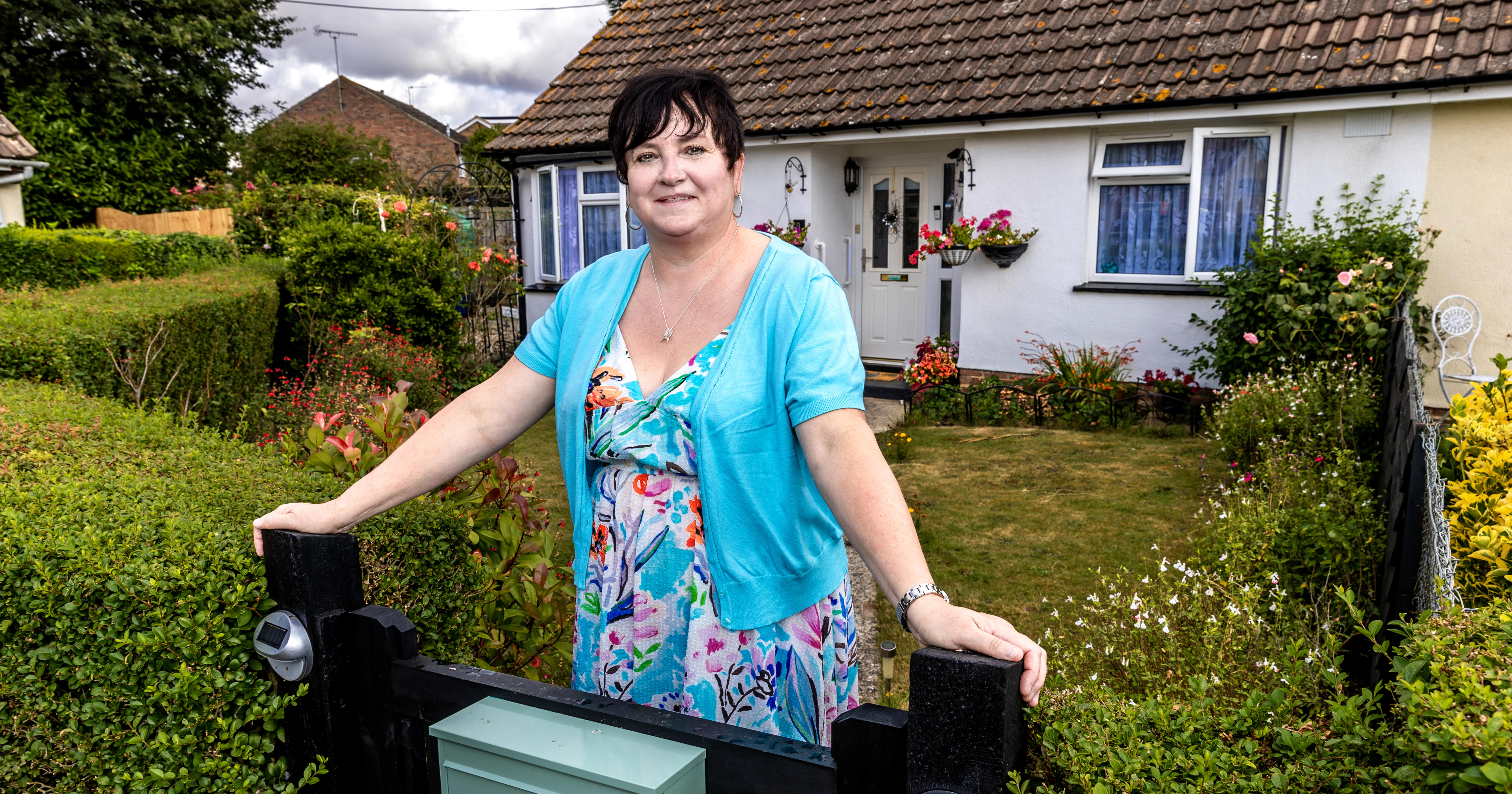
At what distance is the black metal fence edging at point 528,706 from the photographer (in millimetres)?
1289

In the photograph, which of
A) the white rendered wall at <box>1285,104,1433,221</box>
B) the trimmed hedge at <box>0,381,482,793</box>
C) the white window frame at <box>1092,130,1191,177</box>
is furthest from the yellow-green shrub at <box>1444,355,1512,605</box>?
the white window frame at <box>1092,130,1191,177</box>

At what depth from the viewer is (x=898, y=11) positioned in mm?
10641

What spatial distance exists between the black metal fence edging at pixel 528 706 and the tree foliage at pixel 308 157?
23.7 meters

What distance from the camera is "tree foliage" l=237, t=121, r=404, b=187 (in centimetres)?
2395

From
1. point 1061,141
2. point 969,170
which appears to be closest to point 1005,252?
point 969,170

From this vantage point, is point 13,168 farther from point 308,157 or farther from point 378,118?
point 378,118

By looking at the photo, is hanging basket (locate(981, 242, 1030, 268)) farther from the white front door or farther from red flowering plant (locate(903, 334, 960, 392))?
the white front door

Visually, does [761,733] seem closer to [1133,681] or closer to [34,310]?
[1133,681]

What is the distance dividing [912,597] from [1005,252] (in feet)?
27.6

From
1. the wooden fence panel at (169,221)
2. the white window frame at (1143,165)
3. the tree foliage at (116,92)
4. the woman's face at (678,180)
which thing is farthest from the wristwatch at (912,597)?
the tree foliage at (116,92)

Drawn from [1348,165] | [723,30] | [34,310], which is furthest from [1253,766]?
[723,30]

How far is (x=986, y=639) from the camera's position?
4.31 feet

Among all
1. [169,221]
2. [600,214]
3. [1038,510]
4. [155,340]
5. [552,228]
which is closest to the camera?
[155,340]

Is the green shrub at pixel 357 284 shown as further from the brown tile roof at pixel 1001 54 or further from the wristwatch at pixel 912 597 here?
the wristwatch at pixel 912 597
